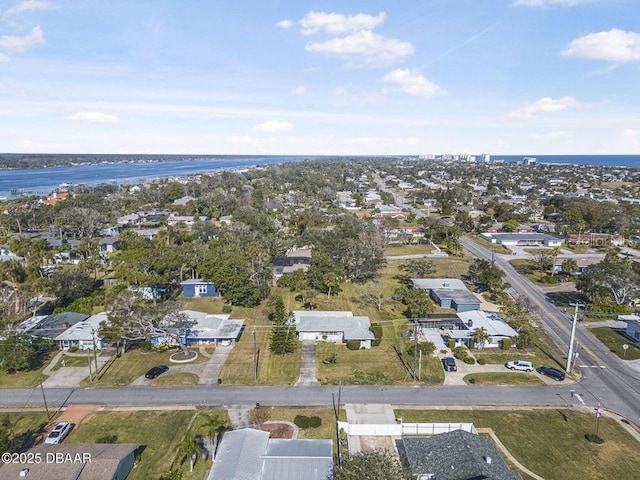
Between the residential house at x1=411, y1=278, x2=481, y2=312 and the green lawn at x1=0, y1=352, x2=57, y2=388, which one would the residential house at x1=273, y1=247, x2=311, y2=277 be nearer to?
the residential house at x1=411, y1=278, x2=481, y2=312

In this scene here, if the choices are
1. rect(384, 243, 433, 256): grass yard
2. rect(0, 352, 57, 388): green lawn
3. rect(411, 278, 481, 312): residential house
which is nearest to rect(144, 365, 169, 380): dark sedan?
rect(0, 352, 57, 388): green lawn

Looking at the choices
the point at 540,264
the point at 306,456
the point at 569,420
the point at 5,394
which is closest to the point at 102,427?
the point at 5,394

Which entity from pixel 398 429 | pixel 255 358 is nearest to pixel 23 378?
pixel 255 358

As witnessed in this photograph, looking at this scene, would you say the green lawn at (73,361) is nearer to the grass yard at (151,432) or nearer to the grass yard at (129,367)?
the grass yard at (129,367)

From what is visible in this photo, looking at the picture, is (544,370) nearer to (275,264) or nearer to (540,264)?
(540,264)

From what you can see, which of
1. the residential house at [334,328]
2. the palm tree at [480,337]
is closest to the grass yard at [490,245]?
the palm tree at [480,337]

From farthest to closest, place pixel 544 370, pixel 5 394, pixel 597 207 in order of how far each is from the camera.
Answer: pixel 597 207 → pixel 544 370 → pixel 5 394
